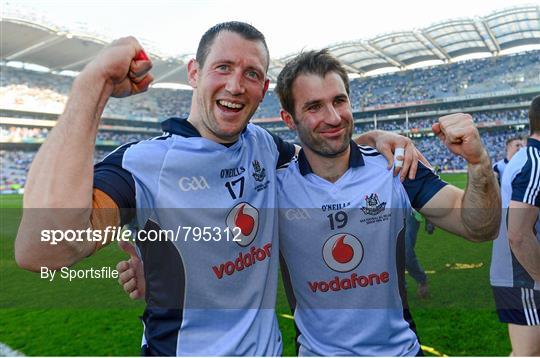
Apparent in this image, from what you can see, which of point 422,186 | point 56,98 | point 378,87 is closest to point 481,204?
point 422,186

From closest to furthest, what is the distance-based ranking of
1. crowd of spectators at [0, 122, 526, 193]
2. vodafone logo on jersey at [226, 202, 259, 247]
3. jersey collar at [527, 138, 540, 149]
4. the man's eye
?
vodafone logo on jersey at [226, 202, 259, 247], the man's eye, jersey collar at [527, 138, 540, 149], crowd of spectators at [0, 122, 526, 193]

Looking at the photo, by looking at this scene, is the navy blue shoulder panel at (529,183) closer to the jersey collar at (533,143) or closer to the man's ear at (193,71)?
the jersey collar at (533,143)

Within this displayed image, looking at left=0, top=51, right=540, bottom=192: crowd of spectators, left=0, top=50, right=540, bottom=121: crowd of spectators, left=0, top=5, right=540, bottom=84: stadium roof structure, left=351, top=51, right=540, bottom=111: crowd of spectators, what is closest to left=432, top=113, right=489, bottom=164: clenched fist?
left=0, top=5, right=540, bottom=84: stadium roof structure

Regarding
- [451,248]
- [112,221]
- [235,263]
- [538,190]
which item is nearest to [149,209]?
[112,221]

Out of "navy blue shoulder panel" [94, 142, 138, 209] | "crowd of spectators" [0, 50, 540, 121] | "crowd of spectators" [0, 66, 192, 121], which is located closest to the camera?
"navy blue shoulder panel" [94, 142, 138, 209]

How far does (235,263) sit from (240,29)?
118 cm

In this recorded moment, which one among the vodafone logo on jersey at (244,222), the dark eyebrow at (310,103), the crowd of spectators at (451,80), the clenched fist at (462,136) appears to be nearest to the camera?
the clenched fist at (462,136)

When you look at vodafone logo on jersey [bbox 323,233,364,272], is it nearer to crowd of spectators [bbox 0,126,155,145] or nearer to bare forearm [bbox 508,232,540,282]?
bare forearm [bbox 508,232,540,282]

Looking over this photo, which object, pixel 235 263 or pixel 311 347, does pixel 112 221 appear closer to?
pixel 235 263

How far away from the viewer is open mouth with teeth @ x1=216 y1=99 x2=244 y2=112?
2010mm

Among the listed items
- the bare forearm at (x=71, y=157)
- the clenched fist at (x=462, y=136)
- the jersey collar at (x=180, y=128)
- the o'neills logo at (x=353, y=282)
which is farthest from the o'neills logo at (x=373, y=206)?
the bare forearm at (x=71, y=157)

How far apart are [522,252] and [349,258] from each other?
63.3 inches

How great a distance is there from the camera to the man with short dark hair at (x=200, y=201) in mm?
1531

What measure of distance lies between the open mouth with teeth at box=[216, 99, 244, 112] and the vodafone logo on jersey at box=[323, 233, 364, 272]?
34.4 inches
